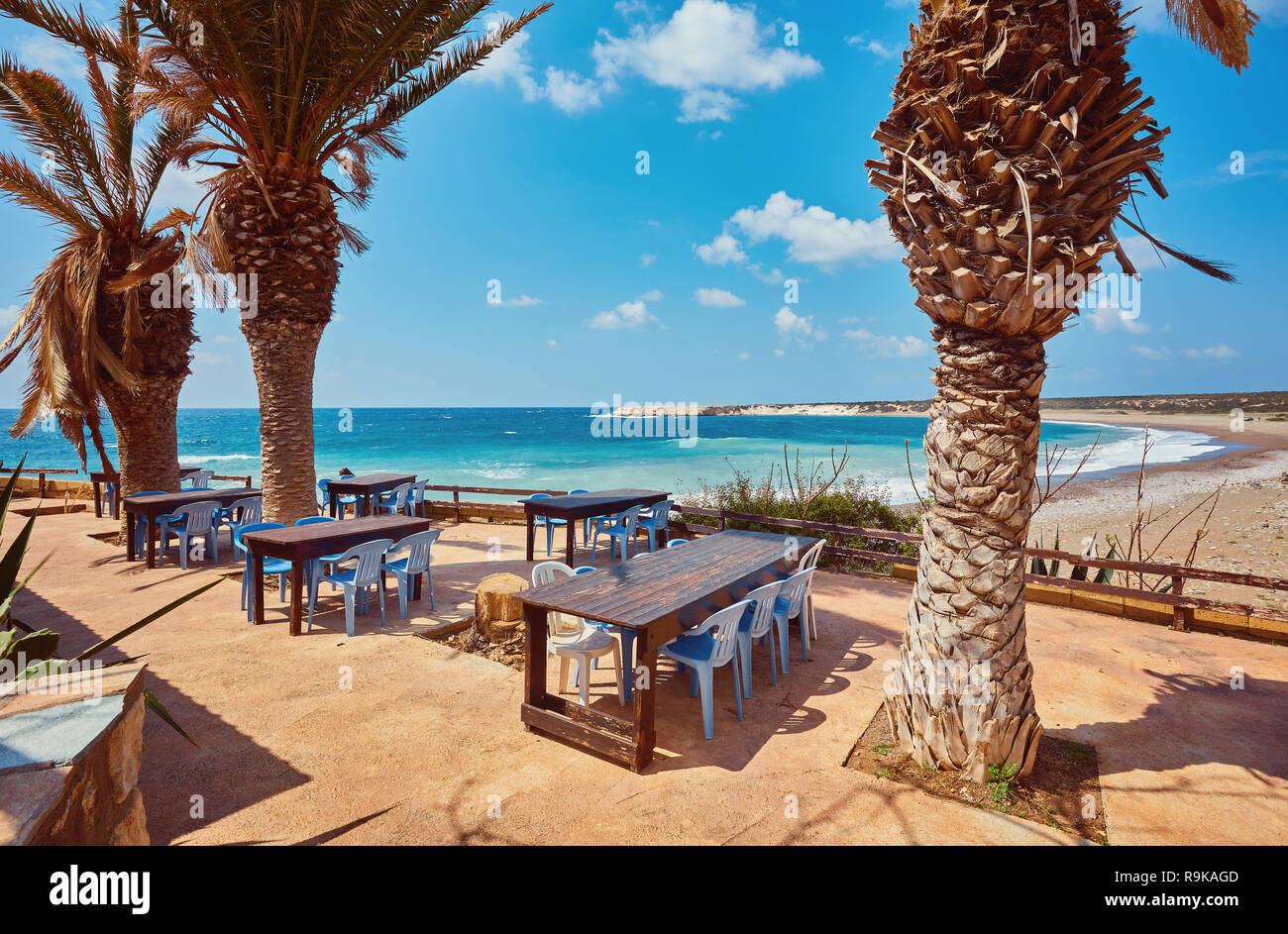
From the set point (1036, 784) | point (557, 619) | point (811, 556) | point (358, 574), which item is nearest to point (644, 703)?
point (557, 619)

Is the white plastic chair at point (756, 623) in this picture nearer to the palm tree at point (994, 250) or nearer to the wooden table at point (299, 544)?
the palm tree at point (994, 250)

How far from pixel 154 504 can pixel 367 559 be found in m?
4.71

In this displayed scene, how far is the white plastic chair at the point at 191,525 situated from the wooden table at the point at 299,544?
2.81 m

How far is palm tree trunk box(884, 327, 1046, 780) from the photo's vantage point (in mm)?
3158

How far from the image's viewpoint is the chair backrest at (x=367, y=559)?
19.0ft

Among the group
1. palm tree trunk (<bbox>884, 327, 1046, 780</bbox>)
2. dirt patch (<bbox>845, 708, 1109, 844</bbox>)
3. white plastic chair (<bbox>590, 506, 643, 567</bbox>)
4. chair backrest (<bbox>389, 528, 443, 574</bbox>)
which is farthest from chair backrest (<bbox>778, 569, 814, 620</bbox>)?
chair backrest (<bbox>389, 528, 443, 574</bbox>)

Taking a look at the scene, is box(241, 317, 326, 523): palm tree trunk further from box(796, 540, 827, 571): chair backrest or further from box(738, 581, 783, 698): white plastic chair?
box(796, 540, 827, 571): chair backrest

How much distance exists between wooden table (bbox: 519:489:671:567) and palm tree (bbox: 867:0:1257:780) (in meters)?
5.19

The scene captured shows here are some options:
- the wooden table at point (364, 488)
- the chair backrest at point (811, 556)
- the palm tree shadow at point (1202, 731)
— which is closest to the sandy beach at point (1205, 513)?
the palm tree shadow at point (1202, 731)

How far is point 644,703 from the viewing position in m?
3.52

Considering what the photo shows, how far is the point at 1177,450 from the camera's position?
31.9 meters
